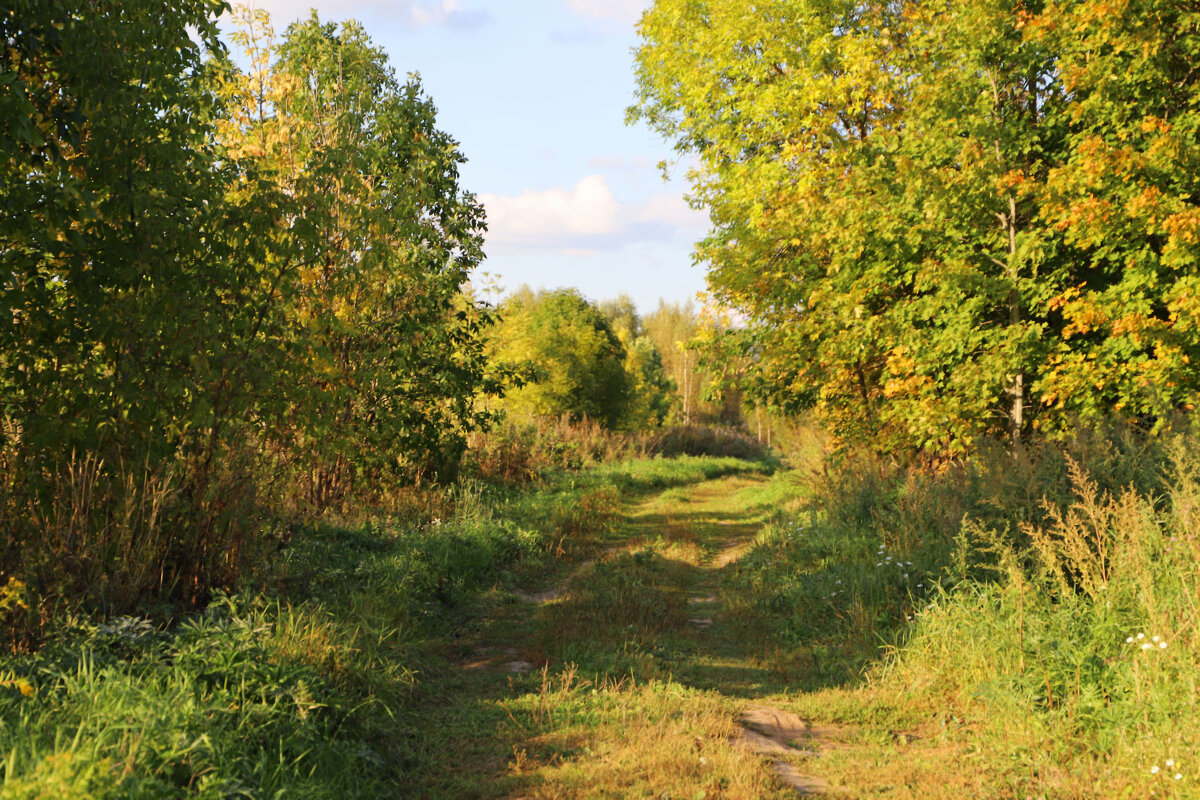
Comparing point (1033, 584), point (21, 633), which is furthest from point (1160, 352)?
point (21, 633)

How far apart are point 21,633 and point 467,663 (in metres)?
3.39

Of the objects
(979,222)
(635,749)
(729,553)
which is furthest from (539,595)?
(979,222)

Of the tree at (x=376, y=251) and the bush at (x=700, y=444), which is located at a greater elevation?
the tree at (x=376, y=251)

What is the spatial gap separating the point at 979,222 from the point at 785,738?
8781mm

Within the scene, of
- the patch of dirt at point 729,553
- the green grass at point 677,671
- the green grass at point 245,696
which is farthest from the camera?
the patch of dirt at point 729,553

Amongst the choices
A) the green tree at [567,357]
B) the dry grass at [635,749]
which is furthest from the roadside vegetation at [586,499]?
the green tree at [567,357]

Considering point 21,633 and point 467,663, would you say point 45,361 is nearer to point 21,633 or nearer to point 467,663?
point 21,633

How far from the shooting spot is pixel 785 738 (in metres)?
5.48

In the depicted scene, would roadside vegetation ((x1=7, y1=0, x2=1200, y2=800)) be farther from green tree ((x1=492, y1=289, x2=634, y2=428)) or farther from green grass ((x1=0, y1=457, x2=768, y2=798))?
green tree ((x1=492, y1=289, x2=634, y2=428))

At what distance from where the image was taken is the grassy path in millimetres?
4613

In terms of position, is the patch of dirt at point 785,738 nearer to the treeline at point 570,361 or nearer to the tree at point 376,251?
the tree at point 376,251

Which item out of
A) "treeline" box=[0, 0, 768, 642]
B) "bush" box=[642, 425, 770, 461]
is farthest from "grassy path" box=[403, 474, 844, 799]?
"bush" box=[642, 425, 770, 461]

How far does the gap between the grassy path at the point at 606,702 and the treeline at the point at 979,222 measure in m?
4.55

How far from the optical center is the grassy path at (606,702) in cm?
461
